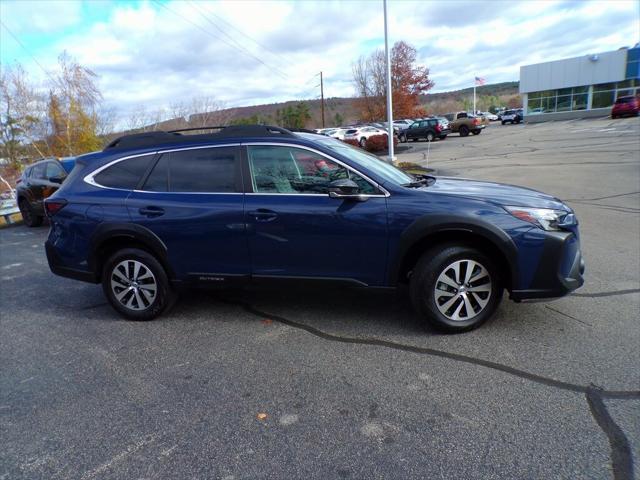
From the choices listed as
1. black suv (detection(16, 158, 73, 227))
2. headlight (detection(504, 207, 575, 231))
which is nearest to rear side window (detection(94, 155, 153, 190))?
headlight (detection(504, 207, 575, 231))

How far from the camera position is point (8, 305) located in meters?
5.49

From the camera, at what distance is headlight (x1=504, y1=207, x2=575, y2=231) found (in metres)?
3.73

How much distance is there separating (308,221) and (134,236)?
5.83ft

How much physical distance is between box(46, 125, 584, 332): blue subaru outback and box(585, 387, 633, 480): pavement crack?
1.01m

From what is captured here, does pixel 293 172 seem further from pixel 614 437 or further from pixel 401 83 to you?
pixel 401 83

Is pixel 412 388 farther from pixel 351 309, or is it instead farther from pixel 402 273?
pixel 351 309

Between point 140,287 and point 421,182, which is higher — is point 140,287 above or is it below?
below

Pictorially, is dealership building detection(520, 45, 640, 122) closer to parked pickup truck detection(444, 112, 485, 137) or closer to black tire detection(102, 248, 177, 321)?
parked pickup truck detection(444, 112, 485, 137)

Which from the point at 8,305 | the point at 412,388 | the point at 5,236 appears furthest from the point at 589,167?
the point at 5,236

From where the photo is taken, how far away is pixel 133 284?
15.2ft

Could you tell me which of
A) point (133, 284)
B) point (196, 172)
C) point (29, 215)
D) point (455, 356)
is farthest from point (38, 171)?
point (455, 356)

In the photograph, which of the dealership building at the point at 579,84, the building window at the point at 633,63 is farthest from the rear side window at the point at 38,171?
the building window at the point at 633,63

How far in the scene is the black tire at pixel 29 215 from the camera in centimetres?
1135

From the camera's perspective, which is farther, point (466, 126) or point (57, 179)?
point (466, 126)
